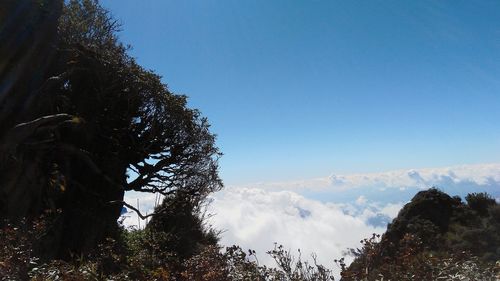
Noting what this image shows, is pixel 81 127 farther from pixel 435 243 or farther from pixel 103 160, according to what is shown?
pixel 435 243

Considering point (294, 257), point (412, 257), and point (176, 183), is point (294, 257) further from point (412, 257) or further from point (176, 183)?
point (176, 183)

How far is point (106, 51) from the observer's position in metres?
18.3

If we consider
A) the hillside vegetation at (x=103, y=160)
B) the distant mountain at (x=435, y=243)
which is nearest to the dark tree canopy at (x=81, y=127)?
the hillside vegetation at (x=103, y=160)

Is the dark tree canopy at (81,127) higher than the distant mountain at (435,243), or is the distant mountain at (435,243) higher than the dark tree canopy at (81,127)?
the dark tree canopy at (81,127)

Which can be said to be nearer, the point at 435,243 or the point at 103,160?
the point at 435,243

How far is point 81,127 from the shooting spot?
16.5 metres

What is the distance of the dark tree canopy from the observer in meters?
13.3

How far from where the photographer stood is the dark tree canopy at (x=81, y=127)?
13297 mm

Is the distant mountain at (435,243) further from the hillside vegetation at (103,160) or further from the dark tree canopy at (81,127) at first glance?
the dark tree canopy at (81,127)

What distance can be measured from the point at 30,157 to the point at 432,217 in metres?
16.2

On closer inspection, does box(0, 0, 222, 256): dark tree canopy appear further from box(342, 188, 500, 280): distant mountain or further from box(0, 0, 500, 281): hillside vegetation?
box(342, 188, 500, 280): distant mountain

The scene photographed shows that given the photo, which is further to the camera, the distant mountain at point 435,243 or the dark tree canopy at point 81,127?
the dark tree canopy at point 81,127

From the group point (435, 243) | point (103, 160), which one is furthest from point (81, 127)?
point (435, 243)

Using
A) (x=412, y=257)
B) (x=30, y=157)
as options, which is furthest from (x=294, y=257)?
(x=30, y=157)
